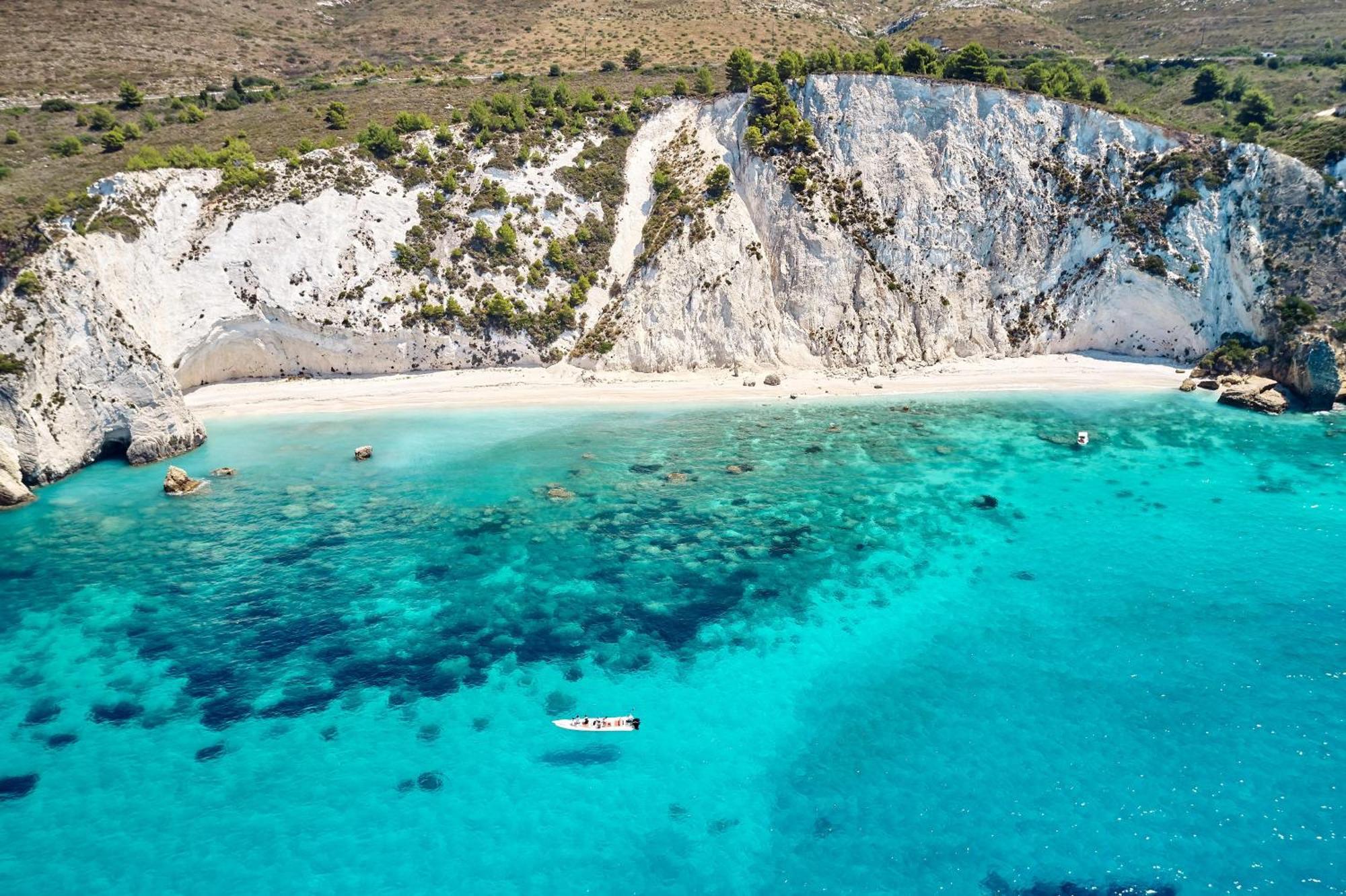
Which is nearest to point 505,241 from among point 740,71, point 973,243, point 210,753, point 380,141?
point 380,141

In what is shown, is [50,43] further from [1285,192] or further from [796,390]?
[1285,192]

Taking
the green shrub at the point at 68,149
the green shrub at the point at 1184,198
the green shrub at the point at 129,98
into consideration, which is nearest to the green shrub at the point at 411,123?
the green shrub at the point at 68,149

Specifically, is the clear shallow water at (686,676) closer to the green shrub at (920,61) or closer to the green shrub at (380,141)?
the green shrub at (380,141)

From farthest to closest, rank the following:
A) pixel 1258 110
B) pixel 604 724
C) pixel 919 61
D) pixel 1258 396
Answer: pixel 1258 110
pixel 919 61
pixel 1258 396
pixel 604 724

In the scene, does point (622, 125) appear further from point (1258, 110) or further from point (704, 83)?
point (1258, 110)

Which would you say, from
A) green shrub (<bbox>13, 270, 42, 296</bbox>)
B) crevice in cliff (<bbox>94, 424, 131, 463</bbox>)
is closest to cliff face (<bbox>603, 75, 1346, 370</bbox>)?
crevice in cliff (<bbox>94, 424, 131, 463</bbox>)

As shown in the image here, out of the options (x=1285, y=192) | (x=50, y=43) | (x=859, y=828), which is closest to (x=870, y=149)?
(x=1285, y=192)
